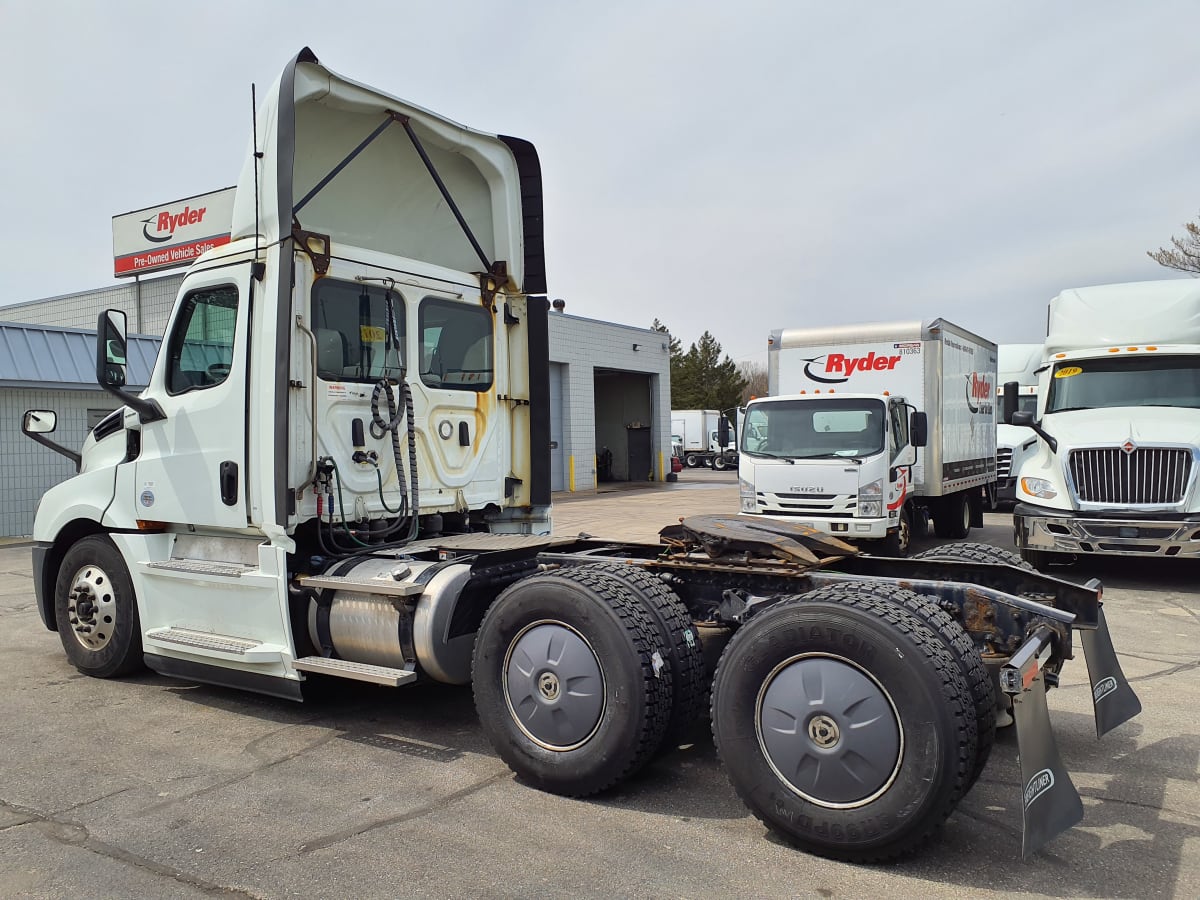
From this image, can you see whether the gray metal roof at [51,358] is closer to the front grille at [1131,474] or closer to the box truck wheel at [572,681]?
the box truck wheel at [572,681]

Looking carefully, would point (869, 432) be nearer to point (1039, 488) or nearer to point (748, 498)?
point (748, 498)

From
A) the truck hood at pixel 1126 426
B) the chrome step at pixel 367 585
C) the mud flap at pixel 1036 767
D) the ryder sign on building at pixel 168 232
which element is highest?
the ryder sign on building at pixel 168 232

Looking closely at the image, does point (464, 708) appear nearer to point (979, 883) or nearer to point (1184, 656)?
point (979, 883)

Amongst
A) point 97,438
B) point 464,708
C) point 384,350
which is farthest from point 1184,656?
point 97,438

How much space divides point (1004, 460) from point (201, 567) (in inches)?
715

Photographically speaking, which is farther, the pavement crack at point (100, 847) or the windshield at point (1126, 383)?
the windshield at point (1126, 383)

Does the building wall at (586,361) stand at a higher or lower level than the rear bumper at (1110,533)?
higher

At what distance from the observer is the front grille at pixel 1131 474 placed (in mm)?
9656

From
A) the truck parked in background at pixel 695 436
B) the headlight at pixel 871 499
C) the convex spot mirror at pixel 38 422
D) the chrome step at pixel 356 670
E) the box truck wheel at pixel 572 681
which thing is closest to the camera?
the box truck wheel at pixel 572 681

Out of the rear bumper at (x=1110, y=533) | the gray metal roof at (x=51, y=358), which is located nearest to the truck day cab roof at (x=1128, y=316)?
the rear bumper at (x=1110, y=533)

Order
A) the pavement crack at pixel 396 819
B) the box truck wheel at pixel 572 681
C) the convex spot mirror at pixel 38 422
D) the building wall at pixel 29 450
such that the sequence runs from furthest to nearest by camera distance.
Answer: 1. the building wall at pixel 29 450
2. the convex spot mirror at pixel 38 422
3. the box truck wheel at pixel 572 681
4. the pavement crack at pixel 396 819

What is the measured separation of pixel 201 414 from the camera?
18.2 ft

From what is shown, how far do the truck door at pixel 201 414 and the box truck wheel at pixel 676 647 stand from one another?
247 centimetres

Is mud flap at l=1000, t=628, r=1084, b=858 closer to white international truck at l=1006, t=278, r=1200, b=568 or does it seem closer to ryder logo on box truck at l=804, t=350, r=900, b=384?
white international truck at l=1006, t=278, r=1200, b=568
